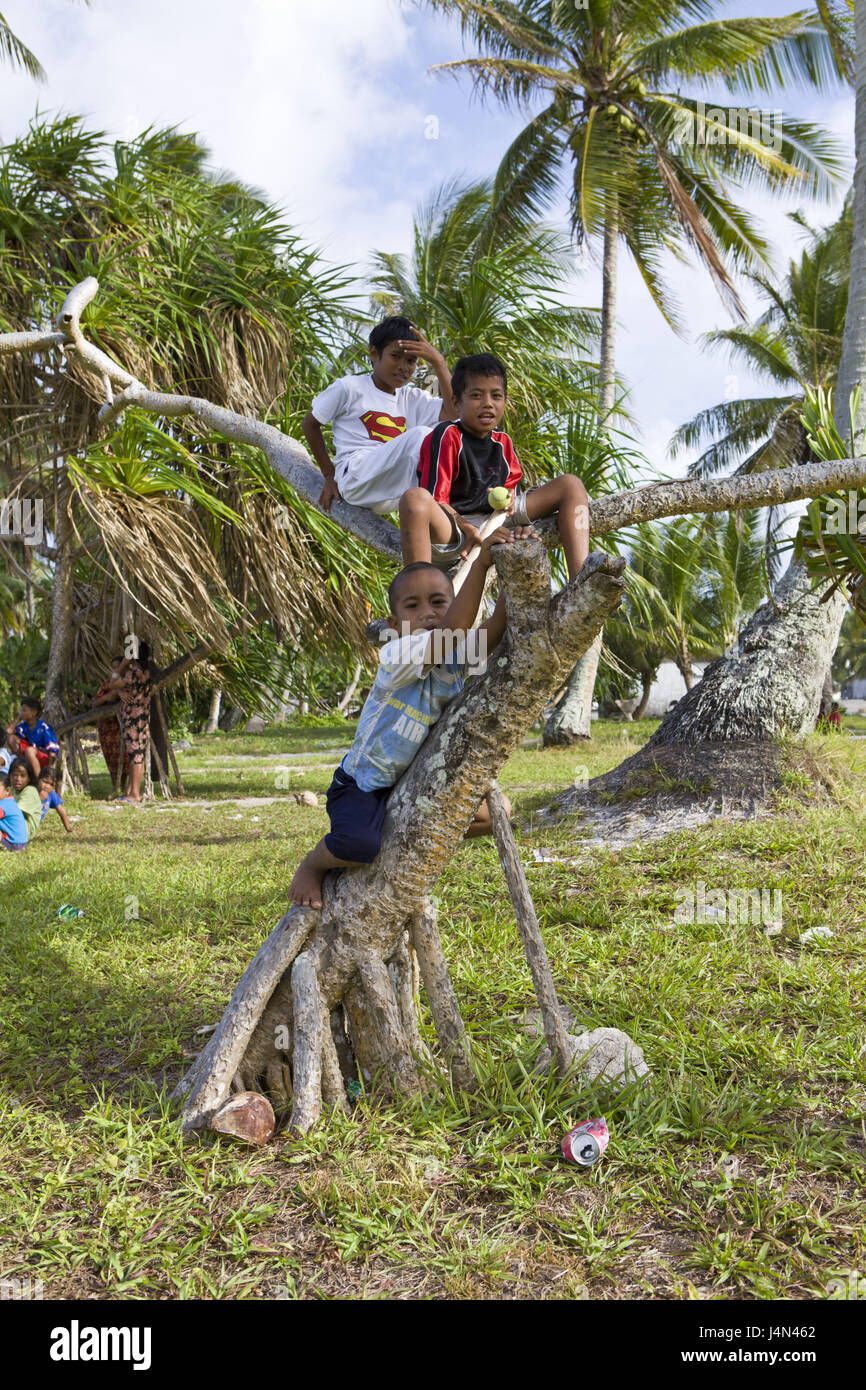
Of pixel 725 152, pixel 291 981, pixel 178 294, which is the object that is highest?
pixel 725 152

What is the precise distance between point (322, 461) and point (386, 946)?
1921 mm

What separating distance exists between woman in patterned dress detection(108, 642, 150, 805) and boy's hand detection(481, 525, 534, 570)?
8169 millimetres

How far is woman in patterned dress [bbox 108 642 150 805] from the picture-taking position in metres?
9.81

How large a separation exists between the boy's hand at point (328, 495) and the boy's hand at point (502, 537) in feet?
3.52

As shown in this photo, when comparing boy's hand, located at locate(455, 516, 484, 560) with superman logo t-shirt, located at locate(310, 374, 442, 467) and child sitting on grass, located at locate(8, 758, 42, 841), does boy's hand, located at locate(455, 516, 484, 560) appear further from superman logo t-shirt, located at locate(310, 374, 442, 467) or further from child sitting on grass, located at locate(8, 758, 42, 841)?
child sitting on grass, located at locate(8, 758, 42, 841)

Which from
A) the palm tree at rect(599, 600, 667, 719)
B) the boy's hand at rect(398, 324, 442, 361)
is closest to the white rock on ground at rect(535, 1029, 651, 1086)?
the boy's hand at rect(398, 324, 442, 361)

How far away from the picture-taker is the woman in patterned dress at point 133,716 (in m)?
9.81

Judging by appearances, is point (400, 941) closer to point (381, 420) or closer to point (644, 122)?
point (381, 420)

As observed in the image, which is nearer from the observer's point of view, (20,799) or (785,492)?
(785,492)

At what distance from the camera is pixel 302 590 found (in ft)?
26.8

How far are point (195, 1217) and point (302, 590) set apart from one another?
6.37 metres

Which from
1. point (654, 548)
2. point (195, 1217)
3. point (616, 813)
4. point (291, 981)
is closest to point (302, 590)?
point (616, 813)

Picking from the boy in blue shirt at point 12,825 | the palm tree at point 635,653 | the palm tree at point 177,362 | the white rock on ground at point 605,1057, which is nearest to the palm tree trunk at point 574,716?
the palm tree at point 177,362
